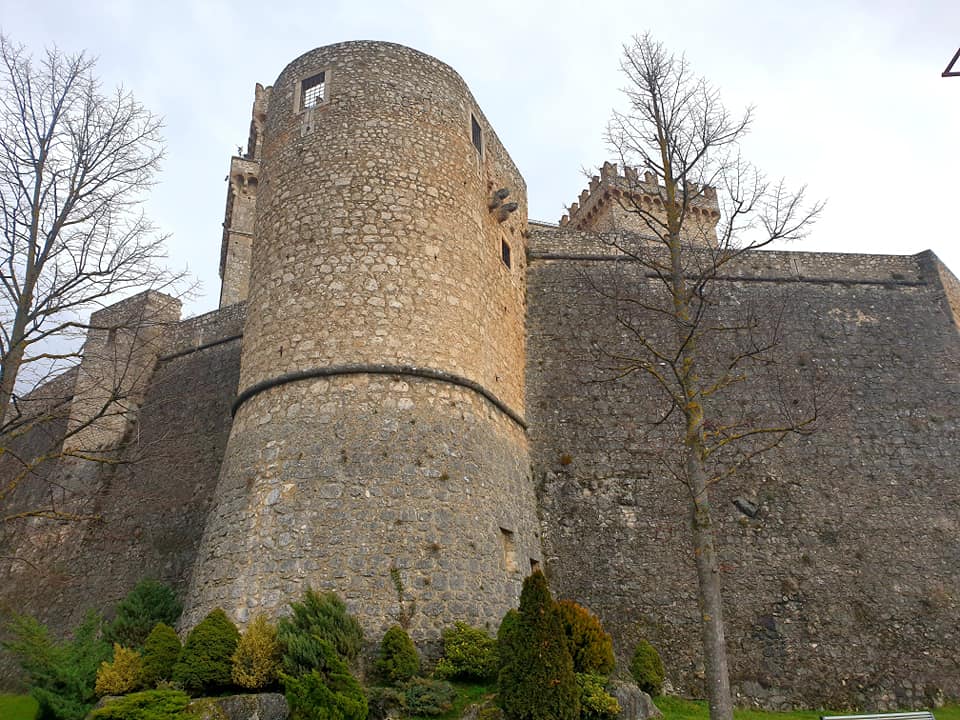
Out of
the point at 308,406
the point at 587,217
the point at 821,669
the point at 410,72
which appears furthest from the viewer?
the point at 587,217

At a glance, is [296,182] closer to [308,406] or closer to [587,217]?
[308,406]

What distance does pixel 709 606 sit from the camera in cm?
823

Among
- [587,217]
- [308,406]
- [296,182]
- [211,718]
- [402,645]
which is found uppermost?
[587,217]

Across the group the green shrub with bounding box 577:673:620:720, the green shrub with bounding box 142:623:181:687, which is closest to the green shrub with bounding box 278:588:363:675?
the green shrub with bounding box 142:623:181:687

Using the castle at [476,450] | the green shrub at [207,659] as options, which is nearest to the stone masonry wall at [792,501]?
the castle at [476,450]

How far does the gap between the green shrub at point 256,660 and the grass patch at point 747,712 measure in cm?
495

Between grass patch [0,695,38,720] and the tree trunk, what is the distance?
8.94m

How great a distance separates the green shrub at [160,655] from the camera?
848cm

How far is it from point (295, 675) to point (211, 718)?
2.92 ft

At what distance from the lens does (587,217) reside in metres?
30.3

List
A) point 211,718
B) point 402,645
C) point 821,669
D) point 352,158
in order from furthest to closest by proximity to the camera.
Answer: point 352,158 < point 821,669 < point 402,645 < point 211,718

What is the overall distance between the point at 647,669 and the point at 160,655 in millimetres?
6340

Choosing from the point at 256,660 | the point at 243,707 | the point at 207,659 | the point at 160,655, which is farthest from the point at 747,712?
the point at 160,655

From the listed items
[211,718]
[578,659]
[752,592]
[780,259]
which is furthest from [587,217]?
[211,718]
